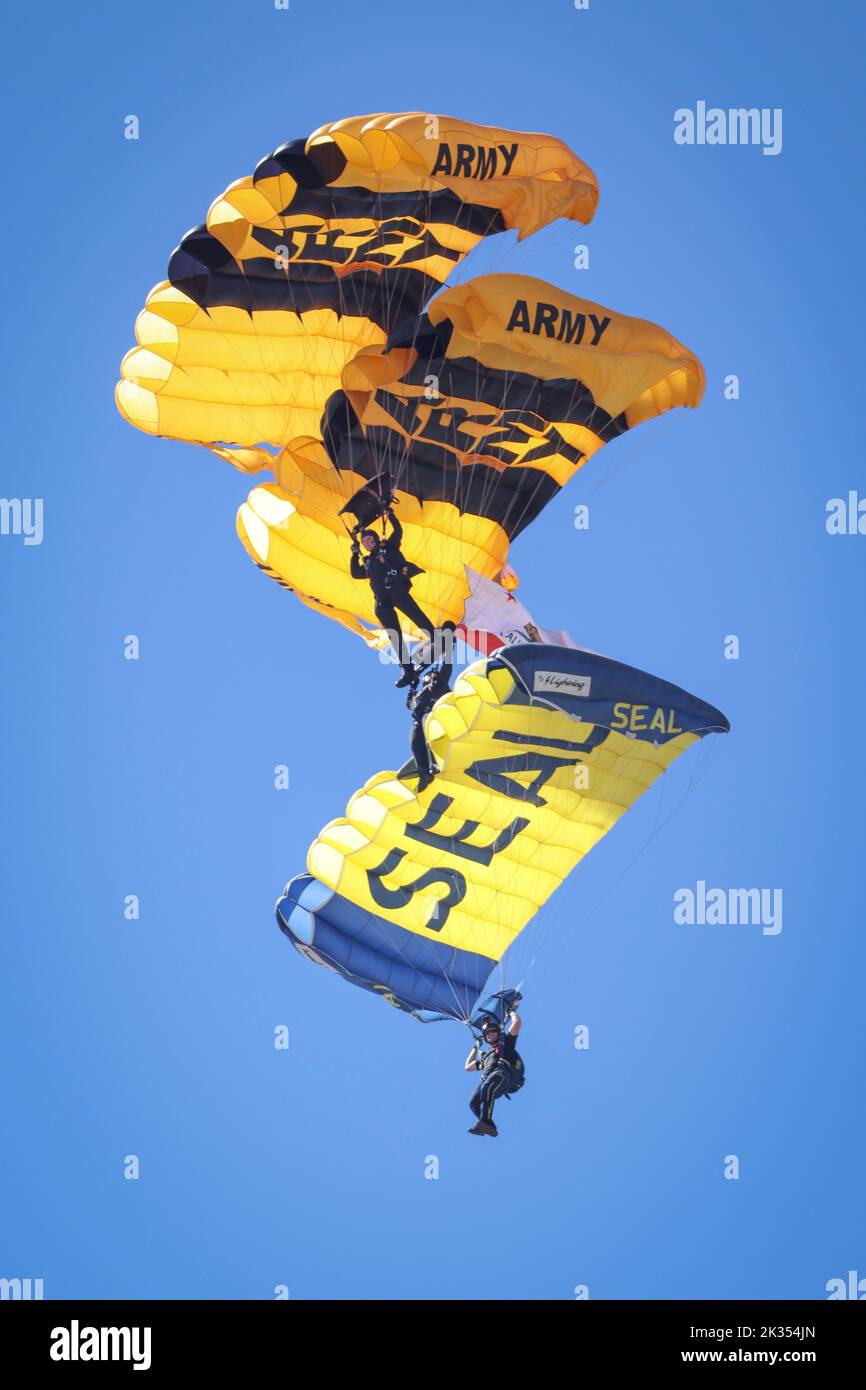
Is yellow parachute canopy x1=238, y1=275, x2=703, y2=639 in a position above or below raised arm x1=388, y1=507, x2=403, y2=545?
above

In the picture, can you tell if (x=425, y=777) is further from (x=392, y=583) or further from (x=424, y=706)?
(x=392, y=583)

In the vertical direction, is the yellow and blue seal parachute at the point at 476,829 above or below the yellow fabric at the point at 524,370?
below

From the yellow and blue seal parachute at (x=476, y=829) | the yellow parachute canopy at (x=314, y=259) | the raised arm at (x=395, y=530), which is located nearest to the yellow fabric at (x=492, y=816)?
the yellow and blue seal parachute at (x=476, y=829)

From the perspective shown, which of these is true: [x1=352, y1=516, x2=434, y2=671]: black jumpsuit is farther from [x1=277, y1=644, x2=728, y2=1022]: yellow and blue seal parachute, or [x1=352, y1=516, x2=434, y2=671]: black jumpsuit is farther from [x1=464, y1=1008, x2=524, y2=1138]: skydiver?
[x1=464, y1=1008, x2=524, y2=1138]: skydiver

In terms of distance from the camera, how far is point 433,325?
19.7 meters

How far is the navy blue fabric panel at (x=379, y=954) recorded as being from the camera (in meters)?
19.9

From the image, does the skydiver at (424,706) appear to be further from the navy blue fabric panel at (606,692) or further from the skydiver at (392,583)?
the navy blue fabric panel at (606,692)

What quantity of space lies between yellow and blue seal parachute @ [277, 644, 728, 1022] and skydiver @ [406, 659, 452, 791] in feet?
0.42

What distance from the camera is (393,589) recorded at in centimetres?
2008

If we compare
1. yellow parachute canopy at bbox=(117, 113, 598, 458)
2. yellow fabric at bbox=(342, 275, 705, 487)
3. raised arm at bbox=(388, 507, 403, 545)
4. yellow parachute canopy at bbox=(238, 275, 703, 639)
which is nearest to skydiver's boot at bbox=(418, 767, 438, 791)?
yellow parachute canopy at bbox=(238, 275, 703, 639)

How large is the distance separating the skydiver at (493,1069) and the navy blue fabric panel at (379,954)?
23.3 inches

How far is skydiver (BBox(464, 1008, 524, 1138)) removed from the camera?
19141 mm
